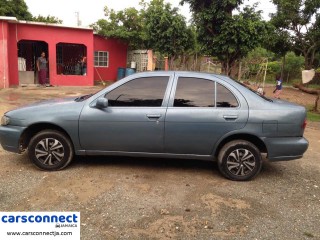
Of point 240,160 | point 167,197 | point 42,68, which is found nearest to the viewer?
point 167,197

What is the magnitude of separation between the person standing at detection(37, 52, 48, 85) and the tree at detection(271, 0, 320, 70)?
50.5 ft

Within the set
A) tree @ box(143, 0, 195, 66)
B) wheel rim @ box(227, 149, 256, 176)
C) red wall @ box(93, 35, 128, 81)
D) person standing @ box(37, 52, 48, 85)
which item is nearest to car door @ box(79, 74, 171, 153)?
wheel rim @ box(227, 149, 256, 176)

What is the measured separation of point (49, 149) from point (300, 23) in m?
21.5

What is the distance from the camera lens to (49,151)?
4832 mm

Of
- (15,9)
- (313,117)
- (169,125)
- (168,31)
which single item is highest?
(15,9)

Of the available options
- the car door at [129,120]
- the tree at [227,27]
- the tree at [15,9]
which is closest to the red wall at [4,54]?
the tree at [227,27]

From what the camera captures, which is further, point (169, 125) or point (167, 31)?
point (167, 31)

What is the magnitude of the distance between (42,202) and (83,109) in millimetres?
1500

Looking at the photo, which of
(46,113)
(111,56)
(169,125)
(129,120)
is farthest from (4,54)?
(169,125)

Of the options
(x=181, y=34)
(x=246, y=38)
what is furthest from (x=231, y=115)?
(x=181, y=34)

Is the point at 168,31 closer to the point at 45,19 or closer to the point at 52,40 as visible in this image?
the point at 52,40

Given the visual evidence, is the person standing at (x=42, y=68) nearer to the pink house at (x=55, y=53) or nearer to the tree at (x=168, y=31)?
the pink house at (x=55, y=53)

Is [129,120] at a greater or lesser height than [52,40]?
lesser

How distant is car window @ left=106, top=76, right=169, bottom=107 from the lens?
4781 millimetres
